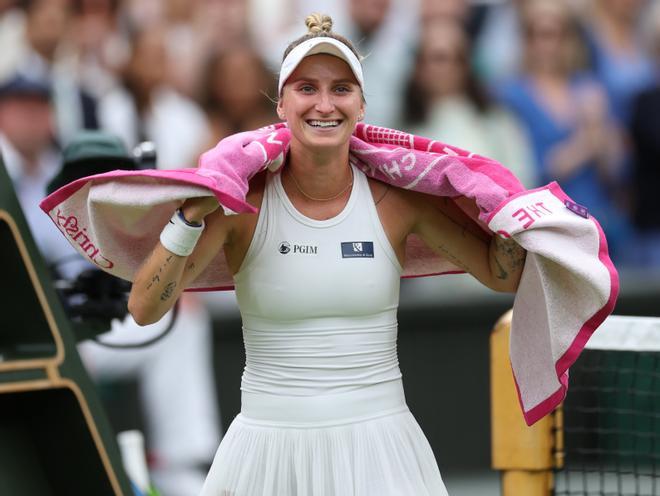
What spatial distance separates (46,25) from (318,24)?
4571mm

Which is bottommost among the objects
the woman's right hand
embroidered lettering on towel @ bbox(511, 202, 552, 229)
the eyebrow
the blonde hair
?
embroidered lettering on towel @ bbox(511, 202, 552, 229)

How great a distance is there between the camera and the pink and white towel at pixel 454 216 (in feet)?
11.0

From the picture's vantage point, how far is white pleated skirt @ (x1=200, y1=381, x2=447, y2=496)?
345 centimetres

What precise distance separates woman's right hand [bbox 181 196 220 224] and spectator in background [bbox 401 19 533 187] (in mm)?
5291

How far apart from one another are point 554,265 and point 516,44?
5.42 meters

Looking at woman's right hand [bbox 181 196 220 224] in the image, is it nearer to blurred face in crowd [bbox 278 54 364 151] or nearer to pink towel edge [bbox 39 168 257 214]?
pink towel edge [bbox 39 168 257 214]

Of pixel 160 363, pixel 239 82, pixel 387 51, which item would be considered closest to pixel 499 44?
pixel 387 51

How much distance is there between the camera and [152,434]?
7.86 metres

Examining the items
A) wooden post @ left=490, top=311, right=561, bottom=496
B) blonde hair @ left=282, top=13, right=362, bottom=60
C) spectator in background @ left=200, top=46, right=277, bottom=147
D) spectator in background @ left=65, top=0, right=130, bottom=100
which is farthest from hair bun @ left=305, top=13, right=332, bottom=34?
spectator in background @ left=200, top=46, right=277, bottom=147

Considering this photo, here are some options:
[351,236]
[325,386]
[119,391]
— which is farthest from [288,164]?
[119,391]

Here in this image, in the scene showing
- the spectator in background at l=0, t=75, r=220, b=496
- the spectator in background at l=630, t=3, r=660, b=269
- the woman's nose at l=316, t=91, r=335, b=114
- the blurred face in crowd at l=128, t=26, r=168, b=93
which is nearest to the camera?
the woman's nose at l=316, t=91, r=335, b=114

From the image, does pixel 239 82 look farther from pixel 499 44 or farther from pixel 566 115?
pixel 566 115

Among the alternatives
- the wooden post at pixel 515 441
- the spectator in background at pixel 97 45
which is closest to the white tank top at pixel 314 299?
the wooden post at pixel 515 441

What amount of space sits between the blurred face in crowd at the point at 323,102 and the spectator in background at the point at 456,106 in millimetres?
5033
